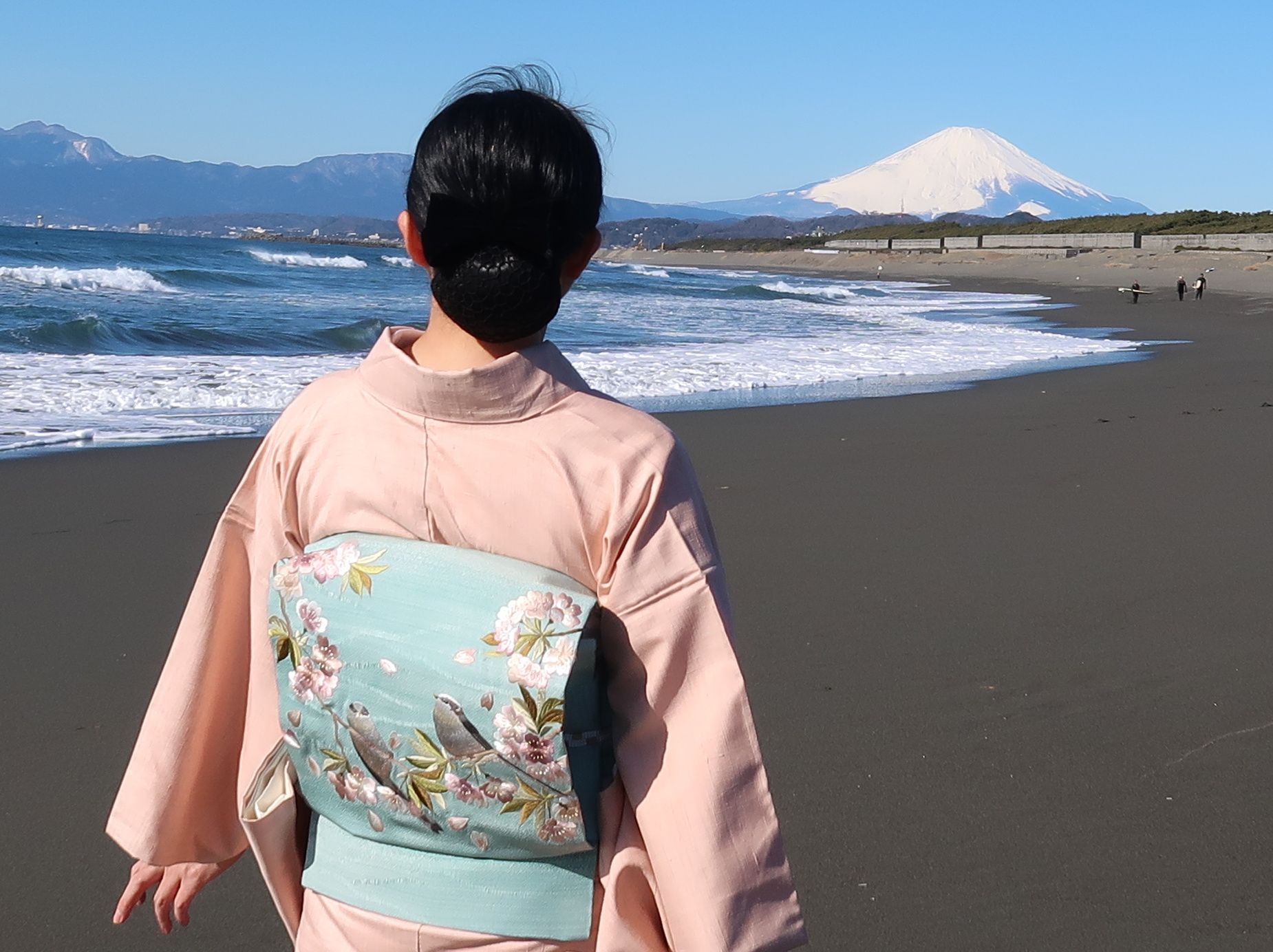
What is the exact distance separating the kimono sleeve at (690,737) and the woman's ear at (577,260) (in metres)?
0.22

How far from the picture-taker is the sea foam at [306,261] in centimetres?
4766

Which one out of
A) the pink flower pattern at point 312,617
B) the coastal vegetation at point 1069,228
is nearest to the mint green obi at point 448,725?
the pink flower pattern at point 312,617

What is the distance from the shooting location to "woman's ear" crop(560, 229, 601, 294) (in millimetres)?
1239

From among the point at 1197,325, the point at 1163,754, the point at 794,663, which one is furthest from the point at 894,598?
the point at 1197,325

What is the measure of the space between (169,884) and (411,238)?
807 mm

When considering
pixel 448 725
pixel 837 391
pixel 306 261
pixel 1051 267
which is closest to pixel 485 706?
pixel 448 725

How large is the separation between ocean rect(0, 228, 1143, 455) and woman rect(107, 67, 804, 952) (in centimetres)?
678

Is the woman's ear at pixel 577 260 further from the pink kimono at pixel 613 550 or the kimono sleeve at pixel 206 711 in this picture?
the kimono sleeve at pixel 206 711

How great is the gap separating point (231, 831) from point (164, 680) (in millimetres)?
201

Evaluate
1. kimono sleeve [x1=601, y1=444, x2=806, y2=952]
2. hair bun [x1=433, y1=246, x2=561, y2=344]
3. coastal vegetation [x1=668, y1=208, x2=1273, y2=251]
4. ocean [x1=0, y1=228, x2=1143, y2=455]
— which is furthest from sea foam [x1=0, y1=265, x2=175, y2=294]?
coastal vegetation [x1=668, y1=208, x2=1273, y2=251]

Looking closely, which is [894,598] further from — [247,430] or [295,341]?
[295,341]

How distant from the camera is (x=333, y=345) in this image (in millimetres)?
15859

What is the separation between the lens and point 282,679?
4.16 ft

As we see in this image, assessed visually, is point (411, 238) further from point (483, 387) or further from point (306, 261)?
point (306, 261)
